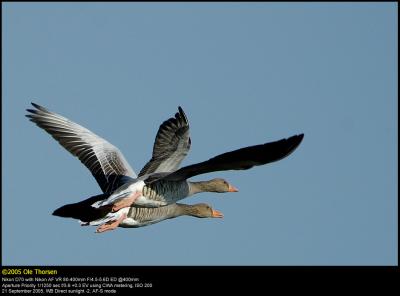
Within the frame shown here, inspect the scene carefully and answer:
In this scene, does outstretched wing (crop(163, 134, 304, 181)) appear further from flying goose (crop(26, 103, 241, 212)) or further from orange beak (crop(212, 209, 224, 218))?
orange beak (crop(212, 209, 224, 218))

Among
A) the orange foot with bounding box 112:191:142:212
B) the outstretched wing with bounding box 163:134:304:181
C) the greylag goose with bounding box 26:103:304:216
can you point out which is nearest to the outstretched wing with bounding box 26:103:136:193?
the greylag goose with bounding box 26:103:304:216

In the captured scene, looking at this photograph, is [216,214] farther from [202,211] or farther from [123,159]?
[123,159]

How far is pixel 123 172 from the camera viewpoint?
27.4m

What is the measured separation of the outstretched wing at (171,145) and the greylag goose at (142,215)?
2.97 ft

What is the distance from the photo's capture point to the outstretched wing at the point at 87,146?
27.5 meters

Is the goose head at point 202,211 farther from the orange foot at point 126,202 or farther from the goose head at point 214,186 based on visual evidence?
the orange foot at point 126,202

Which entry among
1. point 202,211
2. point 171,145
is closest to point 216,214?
point 202,211

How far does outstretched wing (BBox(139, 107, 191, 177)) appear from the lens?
26.8 m
